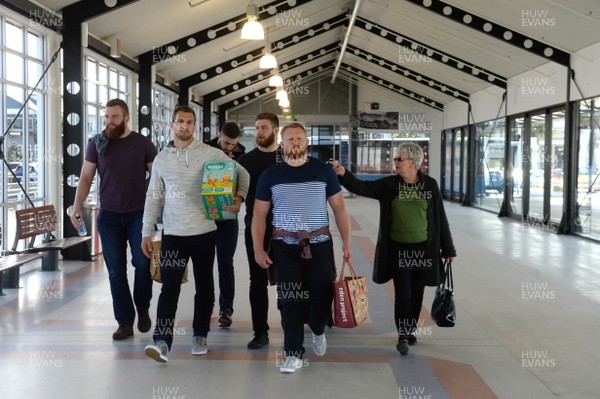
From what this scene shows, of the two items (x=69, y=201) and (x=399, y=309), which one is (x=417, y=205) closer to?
(x=399, y=309)

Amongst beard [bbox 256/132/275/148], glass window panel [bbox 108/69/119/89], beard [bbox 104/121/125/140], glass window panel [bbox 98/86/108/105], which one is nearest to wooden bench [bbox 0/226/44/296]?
beard [bbox 104/121/125/140]

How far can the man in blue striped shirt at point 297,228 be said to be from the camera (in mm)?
4066

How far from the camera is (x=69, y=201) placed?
8812 millimetres

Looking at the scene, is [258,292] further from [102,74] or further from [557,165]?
[557,165]

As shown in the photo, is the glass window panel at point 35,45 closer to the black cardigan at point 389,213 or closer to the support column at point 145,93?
the support column at point 145,93

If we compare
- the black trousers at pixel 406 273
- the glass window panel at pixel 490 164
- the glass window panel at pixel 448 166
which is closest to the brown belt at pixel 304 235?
the black trousers at pixel 406 273

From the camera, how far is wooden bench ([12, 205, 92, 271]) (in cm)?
730

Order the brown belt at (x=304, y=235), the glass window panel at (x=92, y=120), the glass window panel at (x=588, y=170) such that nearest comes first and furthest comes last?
1. the brown belt at (x=304, y=235)
2. the glass window panel at (x=92, y=120)
3. the glass window panel at (x=588, y=170)

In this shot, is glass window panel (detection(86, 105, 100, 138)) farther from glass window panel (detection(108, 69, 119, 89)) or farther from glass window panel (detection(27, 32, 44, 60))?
glass window panel (detection(27, 32, 44, 60))

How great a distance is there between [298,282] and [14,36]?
5.79 metres

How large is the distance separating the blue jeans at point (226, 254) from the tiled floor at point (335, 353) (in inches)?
10.5

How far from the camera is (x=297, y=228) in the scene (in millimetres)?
4074

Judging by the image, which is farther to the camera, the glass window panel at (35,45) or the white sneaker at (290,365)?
the glass window panel at (35,45)

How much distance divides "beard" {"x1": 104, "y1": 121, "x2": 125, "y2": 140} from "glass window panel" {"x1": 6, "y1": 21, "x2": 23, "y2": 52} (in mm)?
3936
